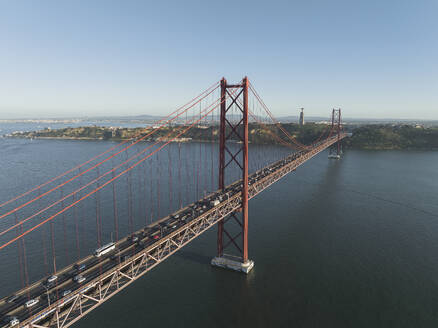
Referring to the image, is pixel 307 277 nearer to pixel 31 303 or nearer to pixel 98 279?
pixel 98 279

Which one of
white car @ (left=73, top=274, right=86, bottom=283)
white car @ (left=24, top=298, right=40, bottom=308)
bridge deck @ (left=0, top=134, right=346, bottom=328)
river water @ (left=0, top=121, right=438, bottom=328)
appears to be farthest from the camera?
river water @ (left=0, top=121, right=438, bottom=328)

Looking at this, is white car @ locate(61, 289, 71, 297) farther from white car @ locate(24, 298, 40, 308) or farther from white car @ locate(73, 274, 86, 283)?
white car @ locate(24, 298, 40, 308)

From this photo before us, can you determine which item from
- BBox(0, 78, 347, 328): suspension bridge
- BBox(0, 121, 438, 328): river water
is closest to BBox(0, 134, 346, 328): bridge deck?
BBox(0, 78, 347, 328): suspension bridge

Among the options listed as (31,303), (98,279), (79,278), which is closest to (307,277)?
(98,279)

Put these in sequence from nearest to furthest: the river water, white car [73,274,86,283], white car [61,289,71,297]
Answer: white car [61,289,71,297]
white car [73,274,86,283]
the river water

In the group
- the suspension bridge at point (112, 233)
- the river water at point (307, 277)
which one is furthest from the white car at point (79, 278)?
the river water at point (307, 277)

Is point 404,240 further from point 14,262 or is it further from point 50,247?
point 14,262

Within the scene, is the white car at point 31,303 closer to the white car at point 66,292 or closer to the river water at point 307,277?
the white car at point 66,292

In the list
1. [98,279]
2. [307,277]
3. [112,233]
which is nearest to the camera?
[98,279]
